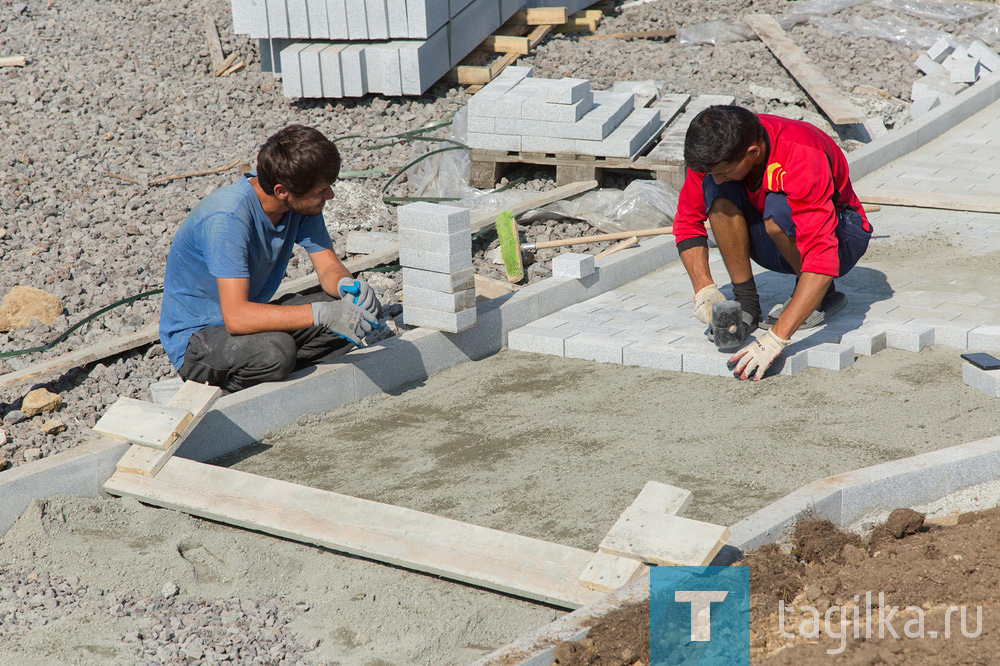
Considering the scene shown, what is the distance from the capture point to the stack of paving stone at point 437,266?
4.74m

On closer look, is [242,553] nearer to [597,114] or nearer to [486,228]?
[486,228]

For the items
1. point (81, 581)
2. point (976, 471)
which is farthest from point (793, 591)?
point (81, 581)

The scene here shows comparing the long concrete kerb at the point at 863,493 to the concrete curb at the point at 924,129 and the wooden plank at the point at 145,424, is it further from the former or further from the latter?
the concrete curb at the point at 924,129

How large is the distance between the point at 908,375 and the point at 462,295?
209cm

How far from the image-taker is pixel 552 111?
23.7ft

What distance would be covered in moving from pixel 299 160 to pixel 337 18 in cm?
543

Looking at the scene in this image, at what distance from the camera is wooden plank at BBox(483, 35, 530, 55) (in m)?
10.1

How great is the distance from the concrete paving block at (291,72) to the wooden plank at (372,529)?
587cm

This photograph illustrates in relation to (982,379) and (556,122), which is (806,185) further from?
(556,122)

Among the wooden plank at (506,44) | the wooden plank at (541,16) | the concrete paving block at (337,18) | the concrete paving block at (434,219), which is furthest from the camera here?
the wooden plank at (541,16)

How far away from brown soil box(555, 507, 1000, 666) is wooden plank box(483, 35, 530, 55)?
7.78 metres

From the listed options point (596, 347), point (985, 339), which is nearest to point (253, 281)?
point (596, 347)

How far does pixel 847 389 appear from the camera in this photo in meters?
4.41

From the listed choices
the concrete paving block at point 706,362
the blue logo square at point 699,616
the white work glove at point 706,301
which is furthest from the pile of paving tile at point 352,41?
the blue logo square at point 699,616
